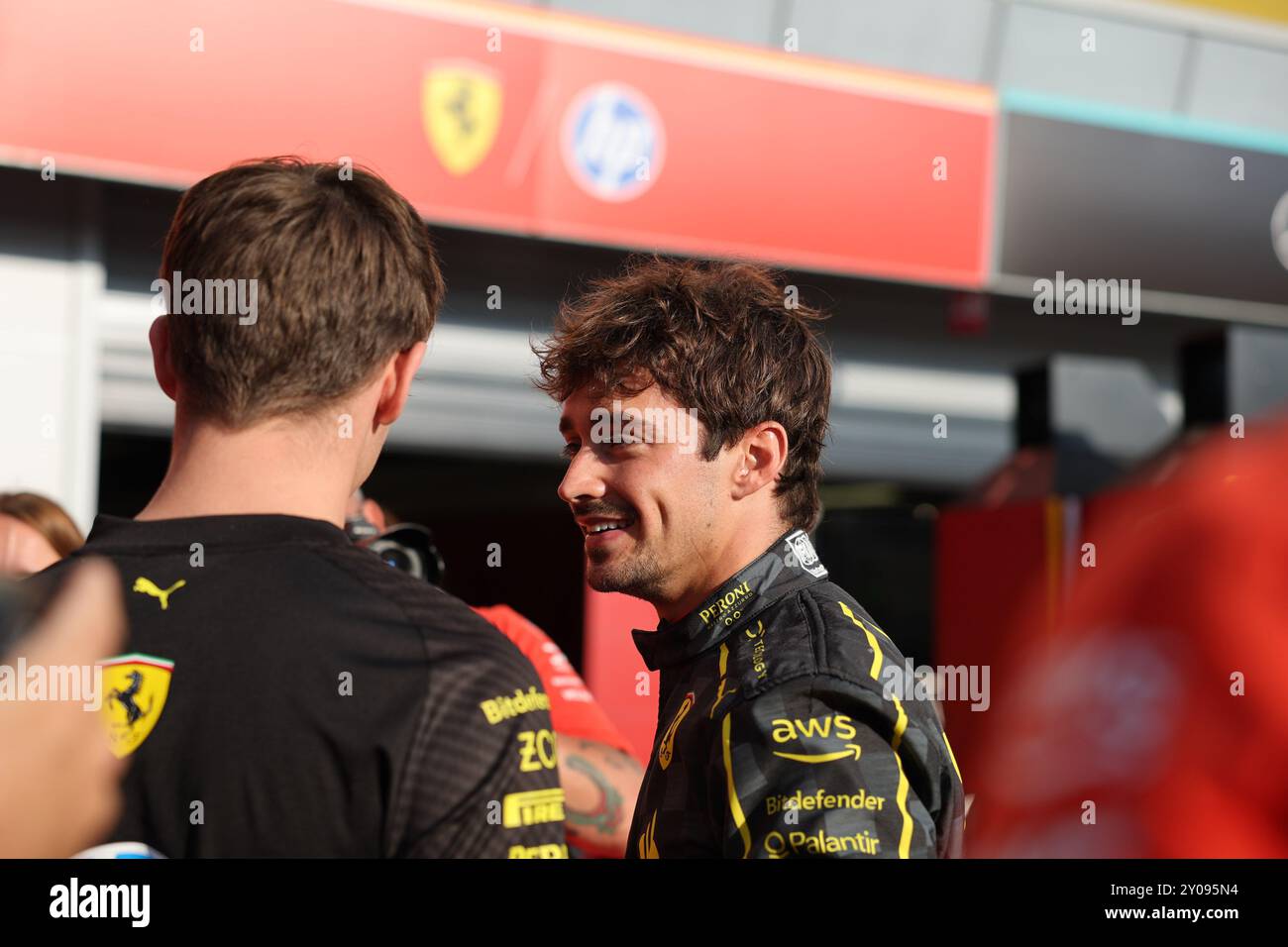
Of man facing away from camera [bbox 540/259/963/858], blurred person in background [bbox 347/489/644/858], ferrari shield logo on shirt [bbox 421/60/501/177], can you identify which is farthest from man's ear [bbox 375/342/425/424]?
ferrari shield logo on shirt [bbox 421/60/501/177]

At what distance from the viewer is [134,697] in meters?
1.21

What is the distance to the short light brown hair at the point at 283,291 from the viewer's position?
131cm

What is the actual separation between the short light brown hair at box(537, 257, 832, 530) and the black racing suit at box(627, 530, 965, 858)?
0.66 ft

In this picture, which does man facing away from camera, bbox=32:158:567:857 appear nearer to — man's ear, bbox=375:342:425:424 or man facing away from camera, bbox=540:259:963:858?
man's ear, bbox=375:342:425:424

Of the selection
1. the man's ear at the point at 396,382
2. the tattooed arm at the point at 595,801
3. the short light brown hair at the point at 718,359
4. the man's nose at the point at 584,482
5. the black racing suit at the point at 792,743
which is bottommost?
the tattooed arm at the point at 595,801

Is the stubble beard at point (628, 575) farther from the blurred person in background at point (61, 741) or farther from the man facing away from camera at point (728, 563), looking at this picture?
the blurred person in background at point (61, 741)

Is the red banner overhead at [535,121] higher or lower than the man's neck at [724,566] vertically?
higher

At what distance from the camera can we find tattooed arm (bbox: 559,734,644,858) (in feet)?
8.46

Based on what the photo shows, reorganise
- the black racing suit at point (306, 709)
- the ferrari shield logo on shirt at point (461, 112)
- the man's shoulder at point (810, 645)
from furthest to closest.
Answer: the ferrari shield logo on shirt at point (461, 112)
the man's shoulder at point (810, 645)
the black racing suit at point (306, 709)

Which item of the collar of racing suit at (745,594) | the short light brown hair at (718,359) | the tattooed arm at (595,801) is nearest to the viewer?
the collar of racing suit at (745,594)

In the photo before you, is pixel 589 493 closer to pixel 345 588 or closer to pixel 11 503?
pixel 345 588

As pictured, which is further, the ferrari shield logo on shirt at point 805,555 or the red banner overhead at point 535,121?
the red banner overhead at point 535,121

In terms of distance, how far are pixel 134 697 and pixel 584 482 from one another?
2.82 feet

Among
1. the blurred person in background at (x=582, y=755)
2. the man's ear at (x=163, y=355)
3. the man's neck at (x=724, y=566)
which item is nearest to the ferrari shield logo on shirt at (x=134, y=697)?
the man's ear at (x=163, y=355)
